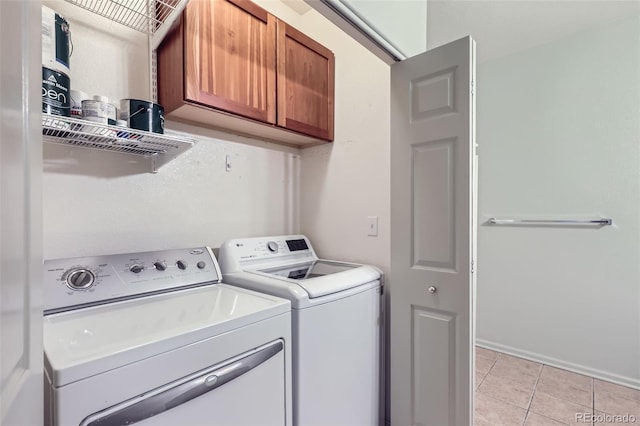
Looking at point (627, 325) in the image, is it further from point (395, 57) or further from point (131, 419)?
point (131, 419)

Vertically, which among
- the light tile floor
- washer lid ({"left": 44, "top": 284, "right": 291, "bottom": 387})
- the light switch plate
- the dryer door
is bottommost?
the light tile floor

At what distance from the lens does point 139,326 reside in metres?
0.90

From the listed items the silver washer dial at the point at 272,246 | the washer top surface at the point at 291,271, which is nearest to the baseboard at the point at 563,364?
the washer top surface at the point at 291,271

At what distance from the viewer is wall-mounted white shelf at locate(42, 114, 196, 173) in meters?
1.03

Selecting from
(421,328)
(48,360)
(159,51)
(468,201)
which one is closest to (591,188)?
(468,201)

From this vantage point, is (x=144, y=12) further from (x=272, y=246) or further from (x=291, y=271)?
(x=291, y=271)

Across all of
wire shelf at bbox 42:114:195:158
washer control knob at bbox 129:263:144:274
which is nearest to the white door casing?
wire shelf at bbox 42:114:195:158

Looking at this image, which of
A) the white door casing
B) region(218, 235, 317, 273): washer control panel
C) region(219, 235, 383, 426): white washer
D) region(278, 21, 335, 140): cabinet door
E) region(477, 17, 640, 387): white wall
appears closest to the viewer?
the white door casing

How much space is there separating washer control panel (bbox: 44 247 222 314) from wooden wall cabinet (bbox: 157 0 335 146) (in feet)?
2.23

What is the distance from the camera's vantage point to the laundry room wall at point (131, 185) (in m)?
1.25

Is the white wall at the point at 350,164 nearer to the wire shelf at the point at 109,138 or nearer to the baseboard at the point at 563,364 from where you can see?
the wire shelf at the point at 109,138

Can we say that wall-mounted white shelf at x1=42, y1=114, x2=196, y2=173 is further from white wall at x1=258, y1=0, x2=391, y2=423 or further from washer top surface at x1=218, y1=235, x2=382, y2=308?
white wall at x1=258, y1=0, x2=391, y2=423

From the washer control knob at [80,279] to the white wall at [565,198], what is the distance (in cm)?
273

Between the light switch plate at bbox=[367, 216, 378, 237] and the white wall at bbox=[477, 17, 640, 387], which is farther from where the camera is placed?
the white wall at bbox=[477, 17, 640, 387]
